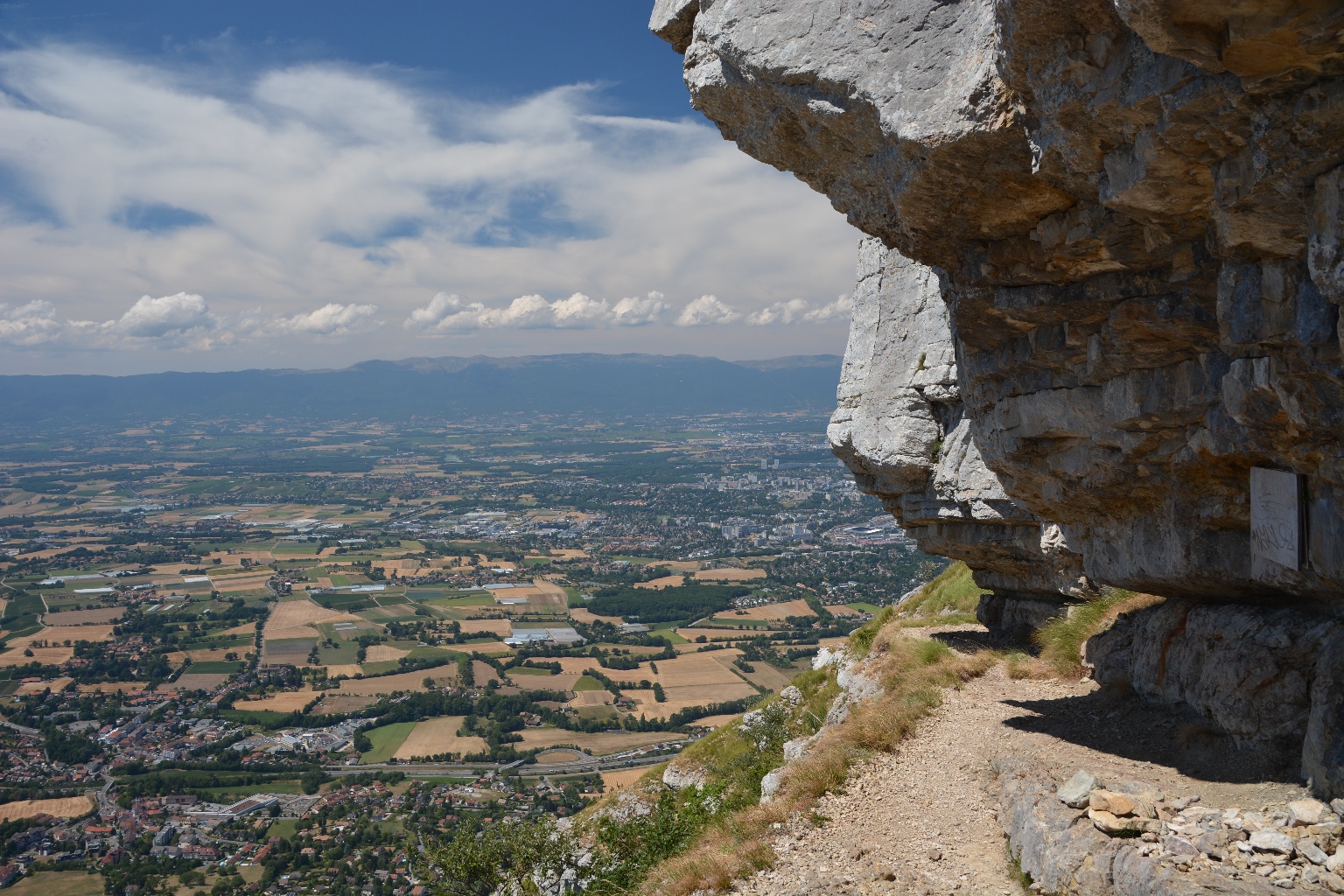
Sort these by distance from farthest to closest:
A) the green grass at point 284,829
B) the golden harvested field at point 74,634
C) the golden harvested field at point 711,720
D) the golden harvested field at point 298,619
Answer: the golden harvested field at point 298,619
the golden harvested field at point 74,634
the golden harvested field at point 711,720
the green grass at point 284,829

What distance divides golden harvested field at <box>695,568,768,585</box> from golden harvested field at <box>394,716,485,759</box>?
1793 inches

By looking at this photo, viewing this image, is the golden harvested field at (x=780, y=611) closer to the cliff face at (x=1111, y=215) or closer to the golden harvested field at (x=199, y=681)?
the golden harvested field at (x=199, y=681)

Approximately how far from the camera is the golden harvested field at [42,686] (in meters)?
56.6

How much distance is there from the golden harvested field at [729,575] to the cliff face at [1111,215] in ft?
270

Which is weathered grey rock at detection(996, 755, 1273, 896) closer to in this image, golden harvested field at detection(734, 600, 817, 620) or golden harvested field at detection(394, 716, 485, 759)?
golden harvested field at detection(394, 716, 485, 759)

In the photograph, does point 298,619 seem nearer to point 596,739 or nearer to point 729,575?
point 596,739

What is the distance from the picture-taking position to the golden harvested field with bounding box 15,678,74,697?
56625 mm

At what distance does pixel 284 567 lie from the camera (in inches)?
3883

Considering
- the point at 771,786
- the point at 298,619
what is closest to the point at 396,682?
the point at 298,619

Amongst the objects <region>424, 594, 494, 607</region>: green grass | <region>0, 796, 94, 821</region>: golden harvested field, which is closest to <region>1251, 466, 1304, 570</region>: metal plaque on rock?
<region>0, 796, 94, 821</region>: golden harvested field

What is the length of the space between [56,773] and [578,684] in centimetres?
3073

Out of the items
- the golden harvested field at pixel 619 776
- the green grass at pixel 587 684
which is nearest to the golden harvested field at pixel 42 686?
the green grass at pixel 587 684

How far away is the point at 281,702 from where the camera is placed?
180ft

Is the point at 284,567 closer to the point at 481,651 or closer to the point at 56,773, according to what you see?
the point at 481,651
